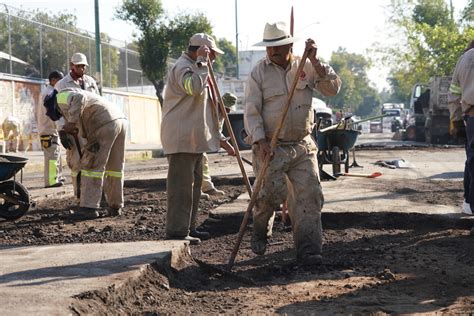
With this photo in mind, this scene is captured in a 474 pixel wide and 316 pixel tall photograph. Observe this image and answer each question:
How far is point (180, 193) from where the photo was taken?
25.9 feet

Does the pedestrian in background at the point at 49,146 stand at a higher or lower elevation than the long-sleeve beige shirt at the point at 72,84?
lower

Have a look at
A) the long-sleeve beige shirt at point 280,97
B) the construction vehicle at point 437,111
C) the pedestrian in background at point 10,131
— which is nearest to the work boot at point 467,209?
the long-sleeve beige shirt at point 280,97

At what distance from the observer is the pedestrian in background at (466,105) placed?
28.7 ft

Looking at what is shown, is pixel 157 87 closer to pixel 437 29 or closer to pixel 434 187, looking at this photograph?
Result: pixel 437 29

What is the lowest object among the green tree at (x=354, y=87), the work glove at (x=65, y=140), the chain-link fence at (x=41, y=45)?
the work glove at (x=65, y=140)

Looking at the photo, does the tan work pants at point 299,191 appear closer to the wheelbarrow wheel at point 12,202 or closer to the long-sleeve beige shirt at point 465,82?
the long-sleeve beige shirt at point 465,82

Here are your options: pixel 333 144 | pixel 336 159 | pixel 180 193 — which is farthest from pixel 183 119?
pixel 333 144

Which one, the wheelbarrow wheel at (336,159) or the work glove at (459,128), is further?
the wheelbarrow wheel at (336,159)

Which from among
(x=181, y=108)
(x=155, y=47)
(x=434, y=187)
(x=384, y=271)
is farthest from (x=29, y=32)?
(x=384, y=271)

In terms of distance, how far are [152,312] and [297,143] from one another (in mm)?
2355

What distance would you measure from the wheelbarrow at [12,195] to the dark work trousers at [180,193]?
2730 millimetres

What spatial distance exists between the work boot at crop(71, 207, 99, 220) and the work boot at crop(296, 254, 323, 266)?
3.60 m

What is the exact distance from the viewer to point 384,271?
6.46 meters

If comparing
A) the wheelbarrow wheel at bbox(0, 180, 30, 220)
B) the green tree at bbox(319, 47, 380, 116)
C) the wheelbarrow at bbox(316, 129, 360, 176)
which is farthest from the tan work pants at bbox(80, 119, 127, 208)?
the green tree at bbox(319, 47, 380, 116)
